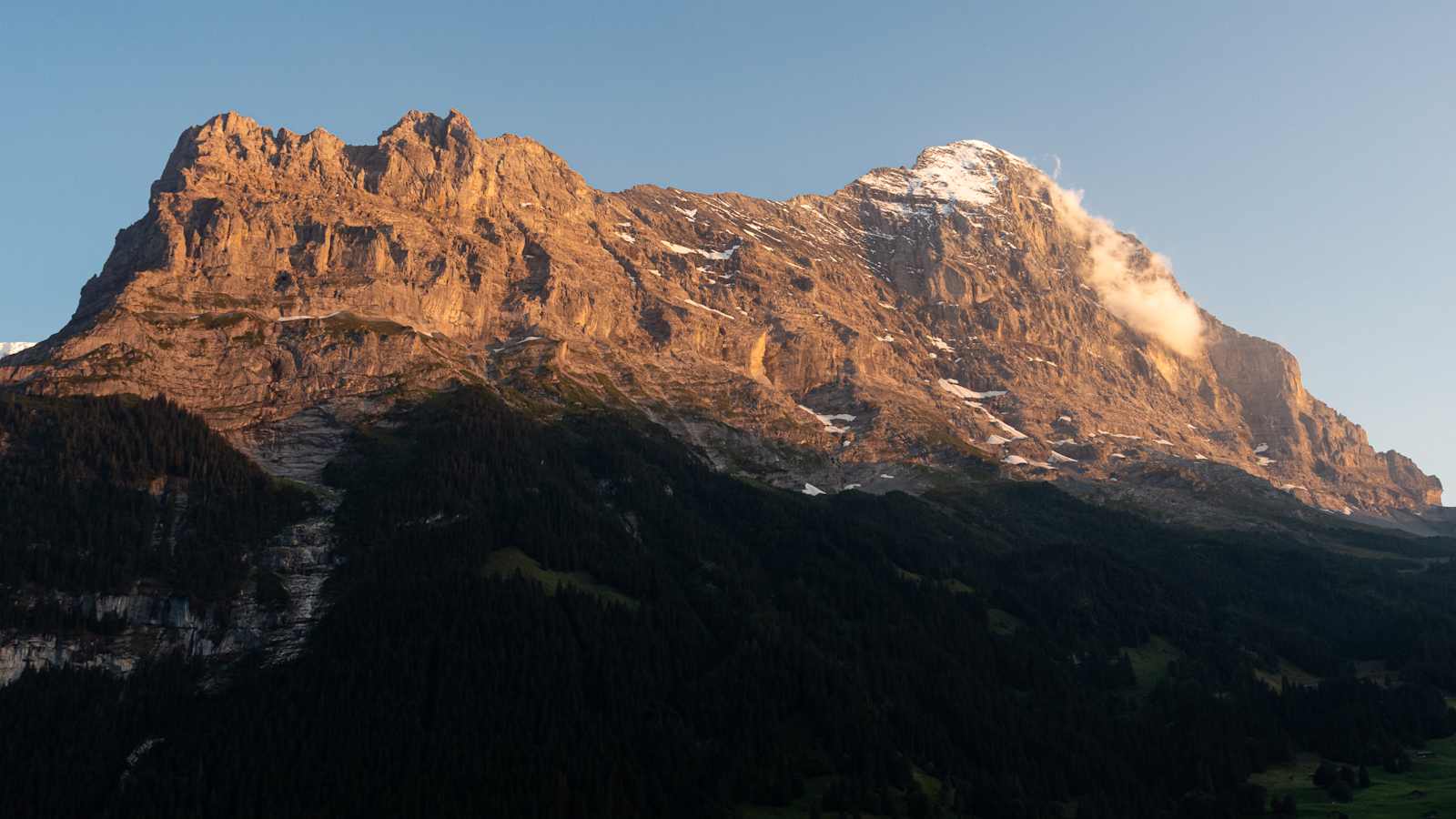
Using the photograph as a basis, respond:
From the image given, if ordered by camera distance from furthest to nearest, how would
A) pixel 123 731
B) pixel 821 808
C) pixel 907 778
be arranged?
pixel 123 731, pixel 907 778, pixel 821 808

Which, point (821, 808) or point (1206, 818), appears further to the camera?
point (1206, 818)

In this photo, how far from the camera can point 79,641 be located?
651 ft

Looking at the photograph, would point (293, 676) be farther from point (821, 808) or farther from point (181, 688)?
point (821, 808)

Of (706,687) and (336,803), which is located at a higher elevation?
(706,687)

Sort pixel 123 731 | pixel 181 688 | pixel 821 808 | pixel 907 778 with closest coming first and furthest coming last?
1. pixel 821 808
2. pixel 907 778
3. pixel 123 731
4. pixel 181 688

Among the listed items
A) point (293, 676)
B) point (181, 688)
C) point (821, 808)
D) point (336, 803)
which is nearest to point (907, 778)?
point (821, 808)

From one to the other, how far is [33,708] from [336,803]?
5786cm

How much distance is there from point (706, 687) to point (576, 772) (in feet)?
112

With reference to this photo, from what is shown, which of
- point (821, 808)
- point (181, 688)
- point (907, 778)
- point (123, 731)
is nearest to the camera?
point (821, 808)

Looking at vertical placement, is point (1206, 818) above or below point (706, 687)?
below

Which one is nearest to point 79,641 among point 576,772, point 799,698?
point 576,772

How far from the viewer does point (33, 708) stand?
608ft

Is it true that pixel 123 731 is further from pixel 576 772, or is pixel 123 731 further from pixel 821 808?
pixel 821 808

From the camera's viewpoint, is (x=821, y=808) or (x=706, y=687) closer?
(x=821, y=808)
